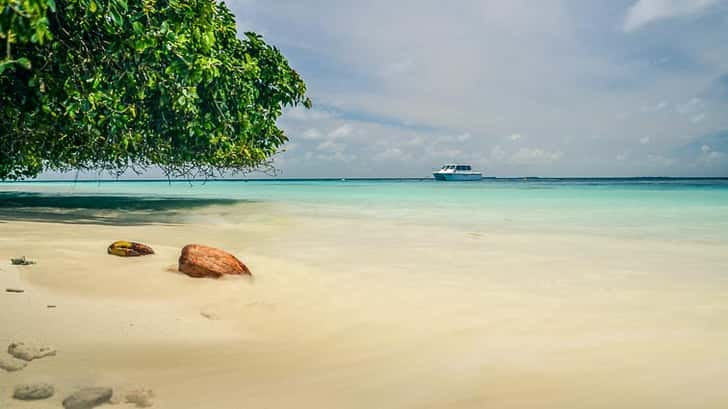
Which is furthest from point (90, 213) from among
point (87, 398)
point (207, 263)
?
point (87, 398)

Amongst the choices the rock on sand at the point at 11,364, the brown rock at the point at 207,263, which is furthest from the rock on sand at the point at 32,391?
the brown rock at the point at 207,263

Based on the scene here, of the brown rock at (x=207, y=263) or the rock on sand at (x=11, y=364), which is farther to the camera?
the brown rock at (x=207, y=263)

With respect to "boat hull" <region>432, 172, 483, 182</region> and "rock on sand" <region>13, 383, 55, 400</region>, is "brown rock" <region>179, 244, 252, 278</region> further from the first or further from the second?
"boat hull" <region>432, 172, 483, 182</region>

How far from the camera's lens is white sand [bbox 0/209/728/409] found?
235cm

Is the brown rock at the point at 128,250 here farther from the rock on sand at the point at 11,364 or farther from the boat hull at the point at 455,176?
the boat hull at the point at 455,176

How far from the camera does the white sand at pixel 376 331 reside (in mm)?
2350

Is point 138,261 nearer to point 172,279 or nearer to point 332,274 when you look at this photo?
point 172,279

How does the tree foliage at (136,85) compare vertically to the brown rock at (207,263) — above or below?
above

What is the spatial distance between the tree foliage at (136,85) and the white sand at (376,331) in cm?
182

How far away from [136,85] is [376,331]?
635cm

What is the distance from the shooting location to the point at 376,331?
3.34 m

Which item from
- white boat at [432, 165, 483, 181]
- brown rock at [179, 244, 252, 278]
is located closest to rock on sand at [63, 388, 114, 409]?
brown rock at [179, 244, 252, 278]

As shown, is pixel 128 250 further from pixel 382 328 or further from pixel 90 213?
pixel 90 213

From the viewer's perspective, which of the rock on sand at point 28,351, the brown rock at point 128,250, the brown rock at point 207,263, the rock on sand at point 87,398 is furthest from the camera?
the brown rock at point 128,250
